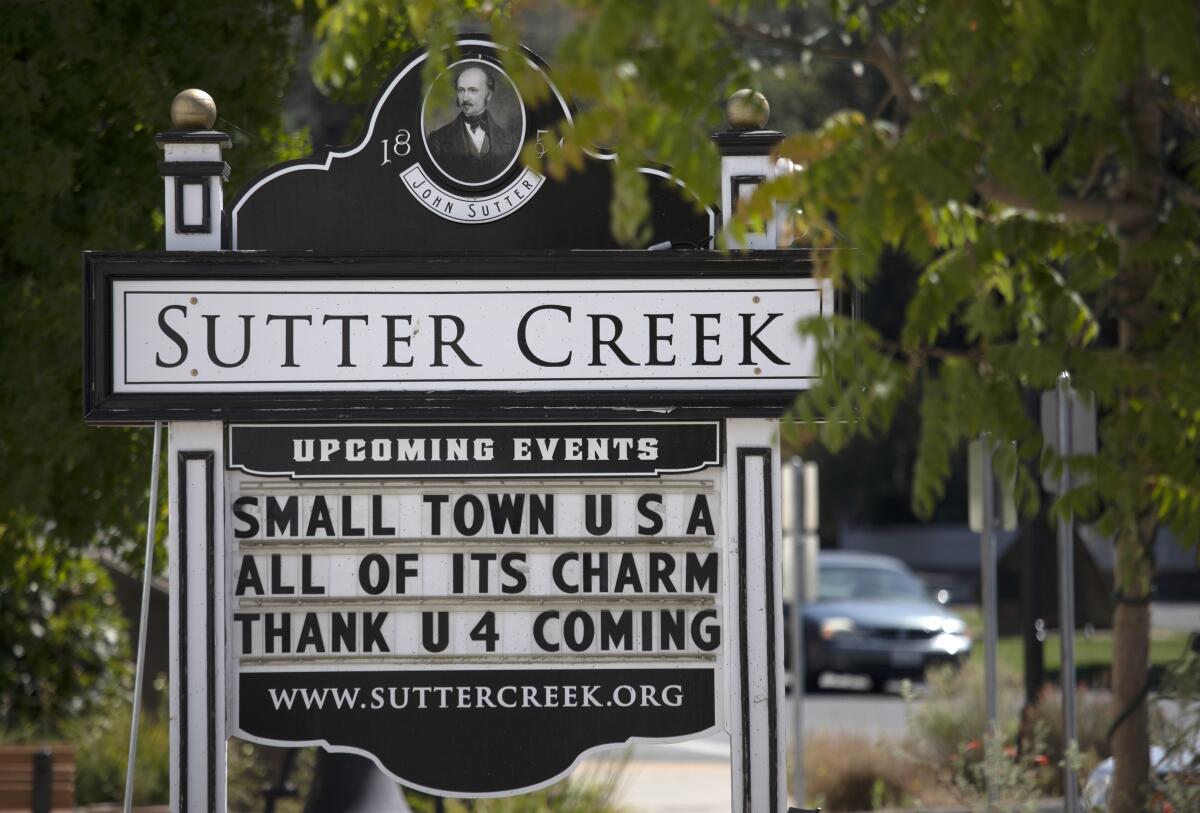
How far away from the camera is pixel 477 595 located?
16.3ft

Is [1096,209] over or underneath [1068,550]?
over

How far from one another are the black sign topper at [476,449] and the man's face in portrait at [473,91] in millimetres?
995

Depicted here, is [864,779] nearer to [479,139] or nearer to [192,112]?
[479,139]

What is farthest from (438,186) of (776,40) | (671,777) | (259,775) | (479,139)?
(671,777)

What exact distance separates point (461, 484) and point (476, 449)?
0.38 feet

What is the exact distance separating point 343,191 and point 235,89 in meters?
2.59

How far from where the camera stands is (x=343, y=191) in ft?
16.8

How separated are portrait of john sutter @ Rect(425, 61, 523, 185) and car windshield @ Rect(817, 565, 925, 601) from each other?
48.4ft

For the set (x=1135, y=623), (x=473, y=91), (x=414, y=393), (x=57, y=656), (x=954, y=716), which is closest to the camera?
(x=414, y=393)

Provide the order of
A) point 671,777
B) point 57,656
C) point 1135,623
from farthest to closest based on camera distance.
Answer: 1. point 671,777
2. point 57,656
3. point 1135,623

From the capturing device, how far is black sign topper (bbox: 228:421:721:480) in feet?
16.2

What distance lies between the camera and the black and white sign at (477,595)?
16.1 ft

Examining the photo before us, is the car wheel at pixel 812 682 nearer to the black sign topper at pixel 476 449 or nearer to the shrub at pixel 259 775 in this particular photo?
the shrub at pixel 259 775

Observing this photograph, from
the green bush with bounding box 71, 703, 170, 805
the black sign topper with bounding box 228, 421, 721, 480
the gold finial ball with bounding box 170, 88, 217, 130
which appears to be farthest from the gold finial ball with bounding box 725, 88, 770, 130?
the green bush with bounding box 71, 703, 170, 805
